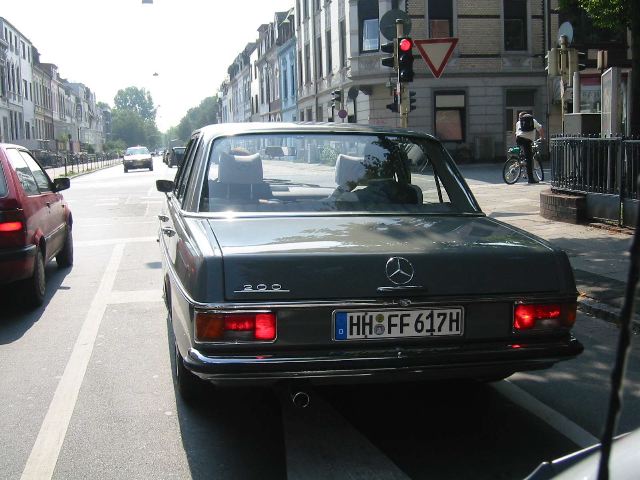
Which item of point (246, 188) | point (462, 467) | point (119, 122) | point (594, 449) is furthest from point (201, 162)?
point (119, 122)

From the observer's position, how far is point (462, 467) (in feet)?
11.8

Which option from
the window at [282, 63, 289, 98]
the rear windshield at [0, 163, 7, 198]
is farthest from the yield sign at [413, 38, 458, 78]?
the window at [282, 63, 289, 98]

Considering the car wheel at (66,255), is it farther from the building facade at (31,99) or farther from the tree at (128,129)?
the tree at (128,129)

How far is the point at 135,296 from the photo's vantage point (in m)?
8.10

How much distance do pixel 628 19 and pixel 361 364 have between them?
44.5 ft

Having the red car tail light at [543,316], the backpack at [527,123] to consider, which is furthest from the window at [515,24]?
the red car tail light at [543,316]

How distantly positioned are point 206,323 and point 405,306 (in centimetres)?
89

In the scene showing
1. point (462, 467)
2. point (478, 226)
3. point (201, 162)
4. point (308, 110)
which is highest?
point (308, 110)

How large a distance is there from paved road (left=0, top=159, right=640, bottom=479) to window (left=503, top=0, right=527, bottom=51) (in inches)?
1211

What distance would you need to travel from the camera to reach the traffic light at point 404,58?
13.5m

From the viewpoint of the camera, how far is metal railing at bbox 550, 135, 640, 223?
10.6 m

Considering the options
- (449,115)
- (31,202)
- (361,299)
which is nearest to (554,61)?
(31,202)

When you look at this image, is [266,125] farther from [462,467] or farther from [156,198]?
[156,198]

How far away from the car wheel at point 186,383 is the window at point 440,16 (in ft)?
105
